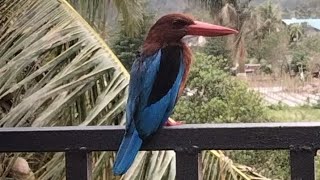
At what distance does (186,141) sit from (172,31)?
124 millimetres

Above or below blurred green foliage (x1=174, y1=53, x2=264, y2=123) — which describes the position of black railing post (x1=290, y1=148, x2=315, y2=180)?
above

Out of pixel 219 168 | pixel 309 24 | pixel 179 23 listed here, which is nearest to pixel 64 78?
pixel 219 168

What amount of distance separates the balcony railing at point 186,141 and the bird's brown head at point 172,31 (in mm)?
96

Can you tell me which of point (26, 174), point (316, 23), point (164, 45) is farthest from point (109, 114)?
point (316, 23)

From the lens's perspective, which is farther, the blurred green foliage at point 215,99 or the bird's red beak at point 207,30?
the blurred green foliage at point 215,99

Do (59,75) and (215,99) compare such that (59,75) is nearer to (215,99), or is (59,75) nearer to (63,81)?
(63,81)

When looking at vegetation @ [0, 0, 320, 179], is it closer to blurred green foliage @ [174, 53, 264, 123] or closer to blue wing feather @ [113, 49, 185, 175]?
blue wing feather @ [113, 49, 185, 175]

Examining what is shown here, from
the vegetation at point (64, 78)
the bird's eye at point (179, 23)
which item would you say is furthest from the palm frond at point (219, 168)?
the bird's eye at point (179, 23)

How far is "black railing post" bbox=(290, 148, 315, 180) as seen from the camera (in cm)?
54

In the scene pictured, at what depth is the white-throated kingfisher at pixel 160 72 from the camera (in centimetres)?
60

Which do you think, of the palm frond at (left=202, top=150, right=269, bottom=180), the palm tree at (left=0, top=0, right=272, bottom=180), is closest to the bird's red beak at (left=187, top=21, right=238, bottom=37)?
the palm tree at (left=0, top=0, right=272, bottom=180)

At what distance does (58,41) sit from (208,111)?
519cm

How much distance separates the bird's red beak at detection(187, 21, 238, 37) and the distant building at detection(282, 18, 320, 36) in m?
7.46

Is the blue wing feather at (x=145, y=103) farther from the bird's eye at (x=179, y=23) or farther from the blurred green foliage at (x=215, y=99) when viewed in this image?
the blurred green foliage at (x=215, y=99)
